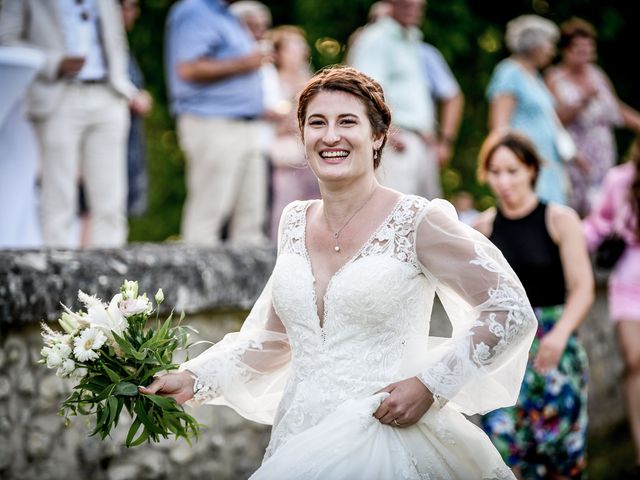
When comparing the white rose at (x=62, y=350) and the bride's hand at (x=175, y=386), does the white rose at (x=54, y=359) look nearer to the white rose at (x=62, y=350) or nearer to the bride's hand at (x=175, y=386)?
the white rose at (x=62, y=350)

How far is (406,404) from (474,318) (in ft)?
1.28

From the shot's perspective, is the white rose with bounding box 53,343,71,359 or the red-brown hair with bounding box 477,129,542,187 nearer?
the white rose with bounding box 53,343,71,359

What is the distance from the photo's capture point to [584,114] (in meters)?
10.8

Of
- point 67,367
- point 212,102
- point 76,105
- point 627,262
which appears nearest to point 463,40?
point 212,102

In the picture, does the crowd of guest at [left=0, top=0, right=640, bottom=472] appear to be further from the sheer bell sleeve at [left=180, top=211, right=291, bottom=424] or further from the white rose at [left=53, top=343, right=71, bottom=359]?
the white rose at [left=53, top=343, right=71, bottom=359]

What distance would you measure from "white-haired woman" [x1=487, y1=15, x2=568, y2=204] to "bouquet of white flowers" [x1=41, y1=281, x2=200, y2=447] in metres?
6.00

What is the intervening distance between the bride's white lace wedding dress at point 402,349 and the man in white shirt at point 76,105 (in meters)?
3.32

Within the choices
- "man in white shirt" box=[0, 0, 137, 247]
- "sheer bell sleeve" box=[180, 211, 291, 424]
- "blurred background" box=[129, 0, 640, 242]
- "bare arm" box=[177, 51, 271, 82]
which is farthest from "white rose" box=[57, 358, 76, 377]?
"blurred background" box=[129, 0, 640, 242]

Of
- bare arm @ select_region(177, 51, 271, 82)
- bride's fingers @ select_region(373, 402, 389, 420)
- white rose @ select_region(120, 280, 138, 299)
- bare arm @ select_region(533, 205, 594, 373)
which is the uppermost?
white rose @ select_region(120, 280, 138, 299)

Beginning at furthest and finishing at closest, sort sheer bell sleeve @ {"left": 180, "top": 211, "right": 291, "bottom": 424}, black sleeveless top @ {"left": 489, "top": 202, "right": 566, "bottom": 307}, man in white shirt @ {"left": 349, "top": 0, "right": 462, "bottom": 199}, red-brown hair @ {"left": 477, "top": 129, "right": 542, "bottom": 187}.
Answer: man in white shirt @ {"left": 349, "top": 0, "right": 462, "bottom": 199} < red-brown hair @ {"left": 477, "top": 129, "right": 542, "bottom": 187} < black sleeveless top @ {"left": 489, "top": 202, "right": 566, "bottom": 307} < sheer bell sleeve @ {"left": 180, "top": 211, "right": 291, "bottom": 424}

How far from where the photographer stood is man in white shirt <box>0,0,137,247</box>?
22.8 feet

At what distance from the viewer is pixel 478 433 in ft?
13.1

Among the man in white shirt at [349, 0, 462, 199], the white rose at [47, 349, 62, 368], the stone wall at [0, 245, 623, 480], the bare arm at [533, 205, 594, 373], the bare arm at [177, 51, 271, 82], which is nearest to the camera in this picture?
the white rose at [47, 349, 62, 368]

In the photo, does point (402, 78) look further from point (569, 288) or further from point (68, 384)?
point (68, 384)
